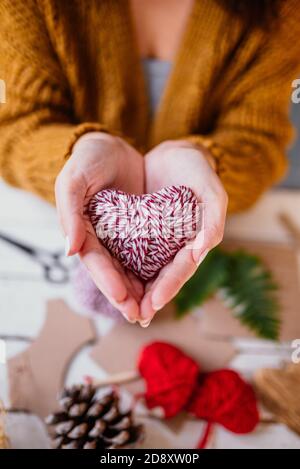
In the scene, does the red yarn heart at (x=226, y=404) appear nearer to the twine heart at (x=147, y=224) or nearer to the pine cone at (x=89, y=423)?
the pine cone at (x=89, y=423)

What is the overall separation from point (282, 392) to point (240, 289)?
0.61 feet

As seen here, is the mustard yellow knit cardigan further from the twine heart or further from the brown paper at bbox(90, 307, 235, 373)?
the brown paper at bbox(90, 307, 235, 373)

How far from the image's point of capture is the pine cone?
686mm

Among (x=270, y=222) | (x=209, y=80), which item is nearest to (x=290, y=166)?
(x=270, y=222)

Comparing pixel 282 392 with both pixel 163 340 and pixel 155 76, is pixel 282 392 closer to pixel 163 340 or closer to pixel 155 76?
pixel 163 340

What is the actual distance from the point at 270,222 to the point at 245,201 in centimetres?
Result: 16

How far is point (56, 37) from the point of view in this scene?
2.12 feet

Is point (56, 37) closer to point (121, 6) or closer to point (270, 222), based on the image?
point (121, 6)

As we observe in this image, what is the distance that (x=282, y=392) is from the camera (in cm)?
79

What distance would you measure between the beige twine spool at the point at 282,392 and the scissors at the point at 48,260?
0.38 m

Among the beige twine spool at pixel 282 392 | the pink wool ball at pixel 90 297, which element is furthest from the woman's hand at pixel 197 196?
the beige twine spool at pixel 282 392

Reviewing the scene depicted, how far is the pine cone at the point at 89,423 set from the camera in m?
0.69

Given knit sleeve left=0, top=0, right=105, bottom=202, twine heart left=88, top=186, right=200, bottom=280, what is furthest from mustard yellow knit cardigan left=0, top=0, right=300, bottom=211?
twine heart left=88, top=186, right=200, bottom=280

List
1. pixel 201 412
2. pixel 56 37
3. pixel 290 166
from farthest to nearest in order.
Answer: pixel 290 166 → pixel 201 412 → pixel 56 37
